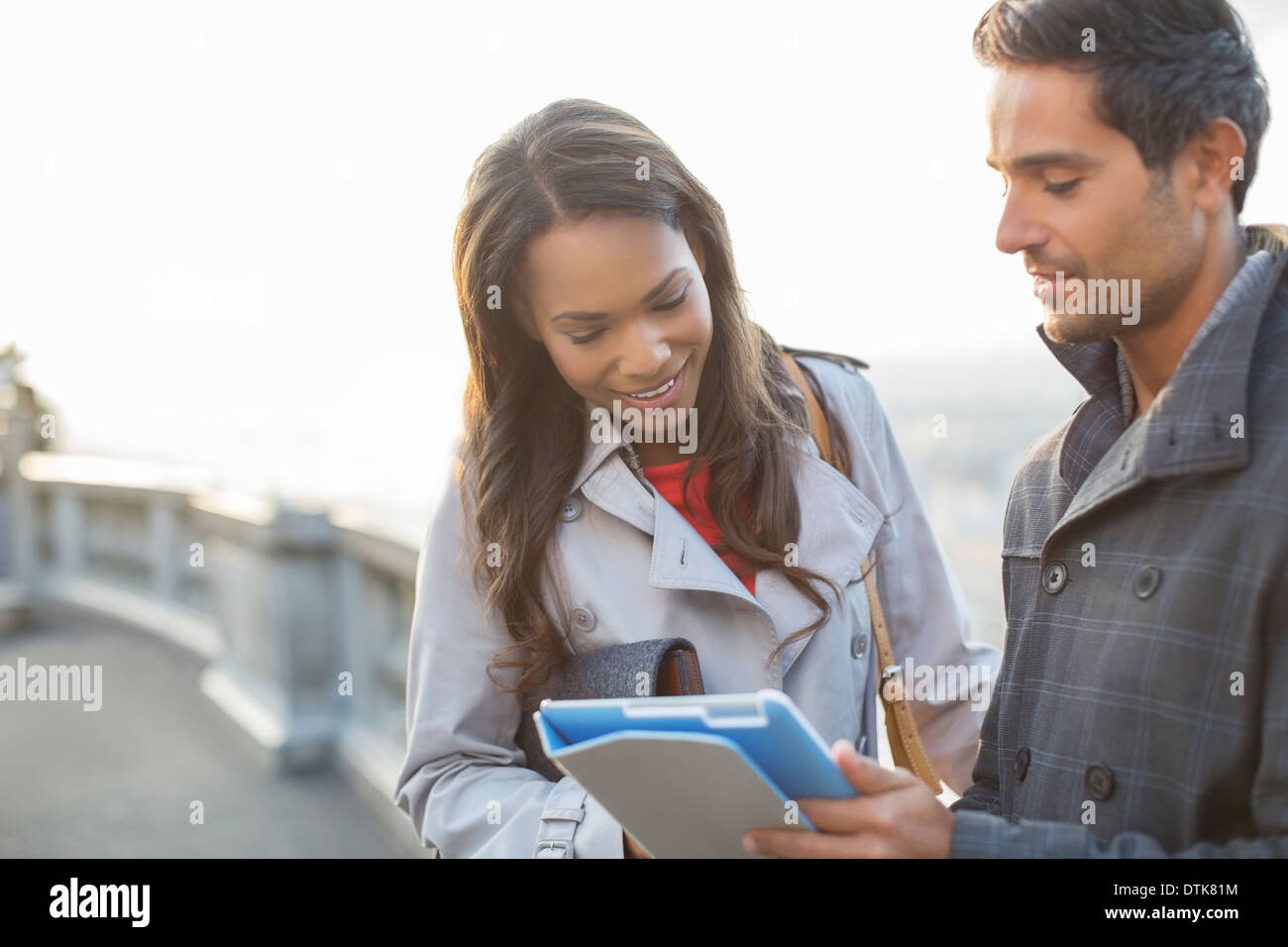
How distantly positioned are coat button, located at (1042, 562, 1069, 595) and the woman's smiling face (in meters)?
0.76

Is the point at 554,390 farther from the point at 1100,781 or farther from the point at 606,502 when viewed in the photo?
the point at 1100,781

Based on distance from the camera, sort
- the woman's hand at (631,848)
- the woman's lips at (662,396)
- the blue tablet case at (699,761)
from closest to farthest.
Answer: the blue tablet case at (699,761), the woman's hand at (631,848), the woman's lips at (662,396)

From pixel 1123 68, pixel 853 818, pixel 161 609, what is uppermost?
pixel 1123 68

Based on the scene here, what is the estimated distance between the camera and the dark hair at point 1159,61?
5.05ft

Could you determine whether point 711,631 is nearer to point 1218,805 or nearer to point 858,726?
point 858,726

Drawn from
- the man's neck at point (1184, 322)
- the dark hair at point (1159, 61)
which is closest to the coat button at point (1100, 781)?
the man's neck at point (1184, 322)

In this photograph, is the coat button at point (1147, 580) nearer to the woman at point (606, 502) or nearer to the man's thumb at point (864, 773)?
the man's thumb at point (864, 773)

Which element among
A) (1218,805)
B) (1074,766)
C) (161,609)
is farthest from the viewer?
(161,609)

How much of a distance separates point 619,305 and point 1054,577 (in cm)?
88

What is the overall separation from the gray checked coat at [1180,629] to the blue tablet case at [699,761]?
0.83 ft

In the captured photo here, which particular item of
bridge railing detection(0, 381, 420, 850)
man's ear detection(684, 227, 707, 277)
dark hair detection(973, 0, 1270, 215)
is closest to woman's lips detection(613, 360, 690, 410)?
man's ear detection(684, 227, 707, 277)
